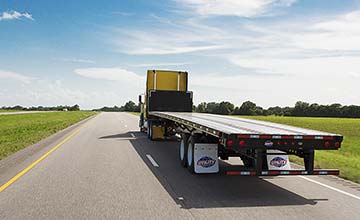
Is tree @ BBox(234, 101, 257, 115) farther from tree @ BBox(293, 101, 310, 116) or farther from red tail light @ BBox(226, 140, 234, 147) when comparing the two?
red tail light @ BBox(226, 140, 234, 147)

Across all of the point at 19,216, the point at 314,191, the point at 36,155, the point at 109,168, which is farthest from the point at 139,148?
the point at 19,216

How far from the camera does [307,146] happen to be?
7621 mm

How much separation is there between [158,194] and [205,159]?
2.01 metres

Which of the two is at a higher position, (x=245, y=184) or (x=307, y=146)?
(x=307, y=146)

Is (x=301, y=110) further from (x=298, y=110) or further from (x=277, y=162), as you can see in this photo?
(x=277, y=162)

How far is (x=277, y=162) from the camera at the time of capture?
27.2 ft

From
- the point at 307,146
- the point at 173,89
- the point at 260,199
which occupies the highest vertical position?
the point at 173,89

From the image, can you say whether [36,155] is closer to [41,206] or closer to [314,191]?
[41,206]

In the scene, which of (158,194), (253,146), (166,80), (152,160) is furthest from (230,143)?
(166,80)

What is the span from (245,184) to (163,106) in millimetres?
11044

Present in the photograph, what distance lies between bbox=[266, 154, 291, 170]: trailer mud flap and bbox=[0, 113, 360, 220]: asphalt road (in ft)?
1.42

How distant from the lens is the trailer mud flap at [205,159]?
348 inches

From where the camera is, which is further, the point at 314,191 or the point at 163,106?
the point at 163,106

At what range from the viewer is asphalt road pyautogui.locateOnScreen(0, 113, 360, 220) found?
5.99 m
